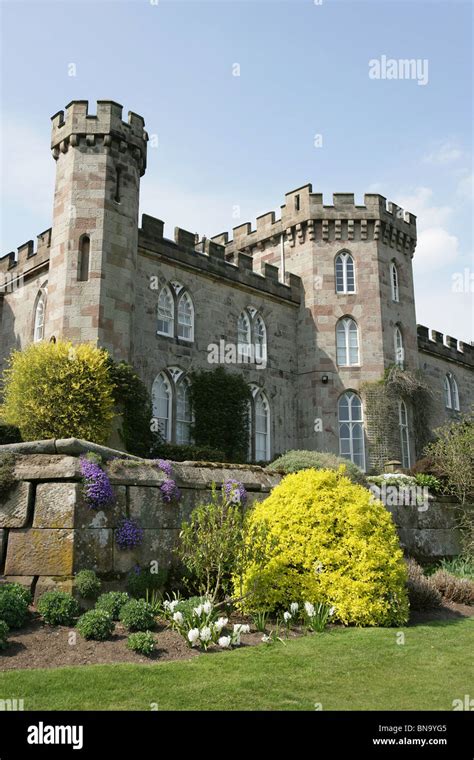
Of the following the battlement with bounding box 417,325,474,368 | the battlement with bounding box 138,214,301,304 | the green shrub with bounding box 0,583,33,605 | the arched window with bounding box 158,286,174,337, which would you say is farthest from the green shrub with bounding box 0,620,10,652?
the battlement with bounding box 417,325,474,368

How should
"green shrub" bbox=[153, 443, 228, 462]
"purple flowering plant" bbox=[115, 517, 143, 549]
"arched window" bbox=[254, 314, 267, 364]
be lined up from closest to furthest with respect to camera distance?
"purple flowering plant" bbox=[115, 517, 143, 549] → "green shrub" bbox=[153, 443, 228, 462] → "arched window" bbox=[254, 314, 267, 364]

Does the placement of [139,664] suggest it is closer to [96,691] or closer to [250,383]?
[96,691]

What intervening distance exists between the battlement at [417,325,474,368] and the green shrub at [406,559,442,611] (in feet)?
67.5

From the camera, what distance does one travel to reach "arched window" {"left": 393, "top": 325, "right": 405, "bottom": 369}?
83.8ft

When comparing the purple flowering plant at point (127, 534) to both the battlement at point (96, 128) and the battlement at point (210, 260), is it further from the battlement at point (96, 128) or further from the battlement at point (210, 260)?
the battlement at point (96, 128)

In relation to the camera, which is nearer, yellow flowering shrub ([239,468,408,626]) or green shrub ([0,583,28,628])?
green shrub ([0,583,28,628])

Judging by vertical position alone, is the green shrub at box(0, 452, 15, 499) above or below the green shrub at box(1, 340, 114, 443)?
below

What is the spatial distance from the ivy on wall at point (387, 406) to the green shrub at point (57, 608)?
17.0m

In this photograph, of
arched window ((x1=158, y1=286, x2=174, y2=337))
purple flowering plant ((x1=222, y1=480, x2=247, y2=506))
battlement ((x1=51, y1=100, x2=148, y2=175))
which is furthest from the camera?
arched window ((x1=158, y1=286, x2=174, y2=337))

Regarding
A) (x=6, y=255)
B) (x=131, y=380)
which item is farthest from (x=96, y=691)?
(x=6, y=255)

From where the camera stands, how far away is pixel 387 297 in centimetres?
2552

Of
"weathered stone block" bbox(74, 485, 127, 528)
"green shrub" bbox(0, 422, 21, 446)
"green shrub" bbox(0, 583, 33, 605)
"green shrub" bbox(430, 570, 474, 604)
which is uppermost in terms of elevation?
"green shrub" bbox(0, 422, 21, 446)

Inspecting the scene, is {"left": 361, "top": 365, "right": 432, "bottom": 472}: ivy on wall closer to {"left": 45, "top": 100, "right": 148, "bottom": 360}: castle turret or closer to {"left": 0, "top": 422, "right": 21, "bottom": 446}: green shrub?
{"left": 45, "top": 100, "right": 148, "bottom": 360}: castle turret

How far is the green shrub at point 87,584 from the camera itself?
784cm
